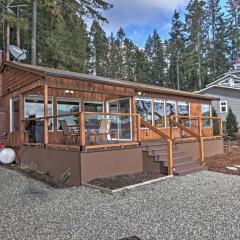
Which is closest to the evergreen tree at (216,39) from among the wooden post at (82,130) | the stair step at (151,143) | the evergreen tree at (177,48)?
the evergreen tree at (177,48)

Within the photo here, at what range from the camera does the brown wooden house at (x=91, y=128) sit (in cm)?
806

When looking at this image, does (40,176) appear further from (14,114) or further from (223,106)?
(223,106)

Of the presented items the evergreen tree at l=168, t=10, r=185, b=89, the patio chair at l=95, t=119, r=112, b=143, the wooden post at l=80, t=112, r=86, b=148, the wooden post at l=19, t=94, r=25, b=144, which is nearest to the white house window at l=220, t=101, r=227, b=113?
the patio chair at l=95, t=119, r=112, b=143

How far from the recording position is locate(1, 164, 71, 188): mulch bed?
303 inches

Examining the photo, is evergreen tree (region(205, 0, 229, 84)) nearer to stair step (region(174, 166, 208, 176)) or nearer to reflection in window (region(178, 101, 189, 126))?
reflection in window (region(178, 101, 189, 126))

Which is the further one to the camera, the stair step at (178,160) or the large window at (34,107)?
the large window at (34,107)

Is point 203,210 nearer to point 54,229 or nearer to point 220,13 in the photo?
point 54,229

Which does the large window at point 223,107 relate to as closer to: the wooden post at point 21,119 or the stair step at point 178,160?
the stair step at point 178,160

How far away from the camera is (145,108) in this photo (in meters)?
12.5

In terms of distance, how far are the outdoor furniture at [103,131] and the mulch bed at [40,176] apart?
61.8 inches

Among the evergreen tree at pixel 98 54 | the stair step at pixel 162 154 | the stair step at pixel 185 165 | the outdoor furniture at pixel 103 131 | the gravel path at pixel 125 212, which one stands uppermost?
the evergreen tree at pixel 98 54

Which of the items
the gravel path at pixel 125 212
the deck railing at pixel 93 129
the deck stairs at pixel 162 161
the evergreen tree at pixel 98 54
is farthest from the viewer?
the evergreen tree at pixel 98 54

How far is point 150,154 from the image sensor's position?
9109 millimetres

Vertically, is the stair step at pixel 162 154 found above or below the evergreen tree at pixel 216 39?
below
